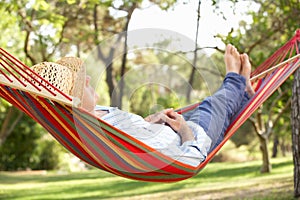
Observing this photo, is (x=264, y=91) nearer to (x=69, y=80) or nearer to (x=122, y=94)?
(x=122, y=94)

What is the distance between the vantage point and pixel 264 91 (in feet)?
8.13

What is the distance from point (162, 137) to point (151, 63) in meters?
0.35

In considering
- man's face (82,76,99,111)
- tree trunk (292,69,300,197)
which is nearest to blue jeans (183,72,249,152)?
man's face (82,76,99,111)

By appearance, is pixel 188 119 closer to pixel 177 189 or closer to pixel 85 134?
pixel 85 134

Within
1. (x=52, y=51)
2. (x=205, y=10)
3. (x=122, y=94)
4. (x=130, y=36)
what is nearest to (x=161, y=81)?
(x=122, y=94)

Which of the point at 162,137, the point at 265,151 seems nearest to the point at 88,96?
the point at 162,137

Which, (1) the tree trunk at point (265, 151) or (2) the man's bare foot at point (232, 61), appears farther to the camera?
(1) the tree trunk at point (265, 151)

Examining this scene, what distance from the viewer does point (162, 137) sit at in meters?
2.19

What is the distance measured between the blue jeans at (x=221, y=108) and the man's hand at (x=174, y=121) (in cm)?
11

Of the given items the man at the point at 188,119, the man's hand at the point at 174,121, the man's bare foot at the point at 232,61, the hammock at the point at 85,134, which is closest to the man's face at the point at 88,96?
the man at the point at 188,119

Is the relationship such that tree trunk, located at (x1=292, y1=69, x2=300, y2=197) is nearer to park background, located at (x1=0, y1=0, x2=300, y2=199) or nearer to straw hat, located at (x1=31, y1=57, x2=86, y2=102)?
park background, located at (x1=0, y1=0, x2=300, y2=199)

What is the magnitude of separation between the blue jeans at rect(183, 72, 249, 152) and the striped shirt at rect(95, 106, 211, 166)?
7 cm

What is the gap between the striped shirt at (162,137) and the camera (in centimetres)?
210

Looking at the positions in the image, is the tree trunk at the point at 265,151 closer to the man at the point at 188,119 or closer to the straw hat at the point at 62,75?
the man at the point at 188,119
